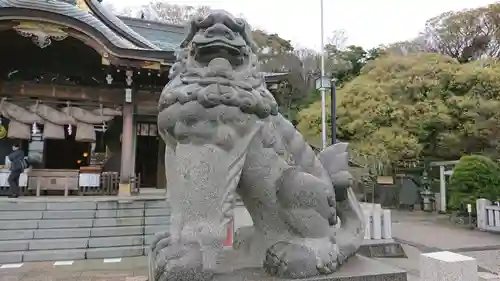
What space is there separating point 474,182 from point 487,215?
156 cm

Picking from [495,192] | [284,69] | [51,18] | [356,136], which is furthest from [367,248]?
[284,69]

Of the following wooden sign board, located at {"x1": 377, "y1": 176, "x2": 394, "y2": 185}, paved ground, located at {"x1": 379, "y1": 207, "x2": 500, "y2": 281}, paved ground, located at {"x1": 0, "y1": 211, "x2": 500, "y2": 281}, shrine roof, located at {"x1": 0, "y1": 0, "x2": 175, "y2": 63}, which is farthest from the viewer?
wooden sign board, located at {"x1": 377, "y1": 176, "x2": 394, "y2": 185}

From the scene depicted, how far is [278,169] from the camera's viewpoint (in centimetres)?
221

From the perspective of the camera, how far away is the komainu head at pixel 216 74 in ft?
6.79

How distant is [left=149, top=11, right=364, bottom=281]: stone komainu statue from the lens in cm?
194

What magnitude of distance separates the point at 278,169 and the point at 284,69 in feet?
73.0

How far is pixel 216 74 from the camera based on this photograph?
6.92ft

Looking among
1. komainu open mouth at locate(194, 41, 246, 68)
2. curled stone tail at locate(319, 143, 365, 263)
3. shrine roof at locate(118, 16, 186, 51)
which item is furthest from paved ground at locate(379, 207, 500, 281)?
shrine roof at locate(118, 16, 186, 51)

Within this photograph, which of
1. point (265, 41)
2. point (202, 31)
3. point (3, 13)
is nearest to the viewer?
point (202, 31)

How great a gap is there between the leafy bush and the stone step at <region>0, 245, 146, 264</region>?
9.59 meters

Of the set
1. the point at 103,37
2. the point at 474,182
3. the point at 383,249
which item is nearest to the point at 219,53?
the point at 383,249

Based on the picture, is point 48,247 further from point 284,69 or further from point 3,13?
point 284,69

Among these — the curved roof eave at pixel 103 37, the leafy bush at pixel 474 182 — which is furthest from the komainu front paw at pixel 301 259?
the leafy bush at pixel 474 182

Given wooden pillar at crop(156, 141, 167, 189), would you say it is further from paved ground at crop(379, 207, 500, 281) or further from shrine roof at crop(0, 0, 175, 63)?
paved ground at crop(379, 207, 500, 281)
